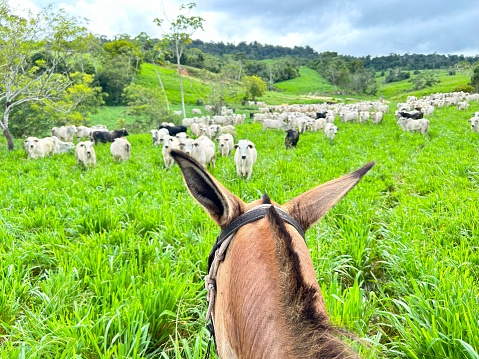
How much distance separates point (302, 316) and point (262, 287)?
118mm

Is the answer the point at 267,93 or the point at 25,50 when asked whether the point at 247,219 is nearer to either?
the point at 25,50

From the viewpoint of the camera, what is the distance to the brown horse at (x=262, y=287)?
0.69 meters

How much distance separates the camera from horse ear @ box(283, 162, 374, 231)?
1.26 meters

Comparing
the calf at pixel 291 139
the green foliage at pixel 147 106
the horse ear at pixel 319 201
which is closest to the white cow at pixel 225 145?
the calf at pixel 291 139

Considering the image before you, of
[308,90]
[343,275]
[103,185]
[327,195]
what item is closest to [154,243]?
[343,275]

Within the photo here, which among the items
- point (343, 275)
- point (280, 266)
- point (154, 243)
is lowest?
point (343, 275)

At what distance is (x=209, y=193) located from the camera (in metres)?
1.11

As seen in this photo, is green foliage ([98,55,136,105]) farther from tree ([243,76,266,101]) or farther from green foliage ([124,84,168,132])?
green foliage ([124,84,168,132])

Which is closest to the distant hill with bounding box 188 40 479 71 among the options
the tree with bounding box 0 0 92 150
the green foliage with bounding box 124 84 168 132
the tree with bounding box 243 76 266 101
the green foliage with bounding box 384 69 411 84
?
the green foliage with bounding box 384 69 411 84

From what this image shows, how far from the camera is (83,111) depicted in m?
28.2

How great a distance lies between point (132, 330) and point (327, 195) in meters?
1.72

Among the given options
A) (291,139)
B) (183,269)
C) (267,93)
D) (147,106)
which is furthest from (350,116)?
(267,93)

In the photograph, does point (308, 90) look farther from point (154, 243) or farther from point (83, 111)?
point (154, 243)

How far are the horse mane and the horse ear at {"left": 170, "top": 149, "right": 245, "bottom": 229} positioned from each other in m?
0.31
